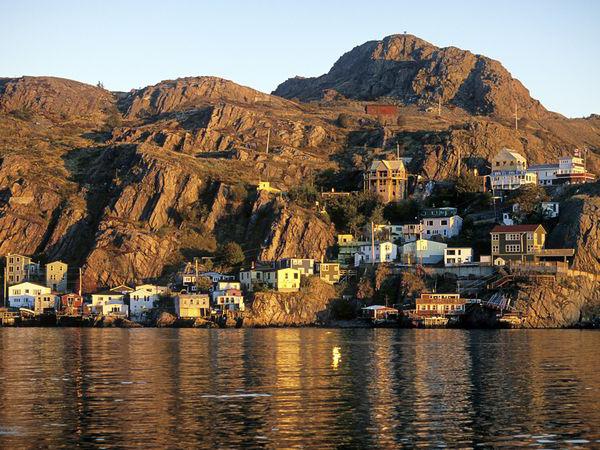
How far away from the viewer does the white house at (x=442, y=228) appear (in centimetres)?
16675

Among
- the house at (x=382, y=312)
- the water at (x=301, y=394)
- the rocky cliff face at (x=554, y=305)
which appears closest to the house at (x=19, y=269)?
the house at (x=382, y=312)

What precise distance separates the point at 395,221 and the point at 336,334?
5768 centimetres

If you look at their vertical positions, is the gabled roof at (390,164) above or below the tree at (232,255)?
above

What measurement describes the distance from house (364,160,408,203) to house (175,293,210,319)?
159 ft

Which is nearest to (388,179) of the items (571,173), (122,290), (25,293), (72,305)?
(571,173)

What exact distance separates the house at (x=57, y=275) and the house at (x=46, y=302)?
5.17m

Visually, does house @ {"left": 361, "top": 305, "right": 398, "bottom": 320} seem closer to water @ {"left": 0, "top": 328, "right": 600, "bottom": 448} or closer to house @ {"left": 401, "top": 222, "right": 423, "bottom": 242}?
house @ {"left": 401, "top": 222, "right": 423, "bottom": 242}

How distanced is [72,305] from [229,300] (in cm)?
2328

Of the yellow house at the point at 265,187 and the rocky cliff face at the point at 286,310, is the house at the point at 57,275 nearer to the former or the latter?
the rocky cliff face at the point at 286,310

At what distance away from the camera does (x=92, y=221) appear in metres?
177

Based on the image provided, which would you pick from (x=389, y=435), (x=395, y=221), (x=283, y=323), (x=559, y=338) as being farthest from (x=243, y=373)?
(x=395, y=221)

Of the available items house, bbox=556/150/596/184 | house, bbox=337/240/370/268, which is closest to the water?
house, bbox=337/240/370/268

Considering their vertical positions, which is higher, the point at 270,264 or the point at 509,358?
the point at 270,264

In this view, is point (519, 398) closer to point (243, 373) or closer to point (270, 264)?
point (243, 373)
